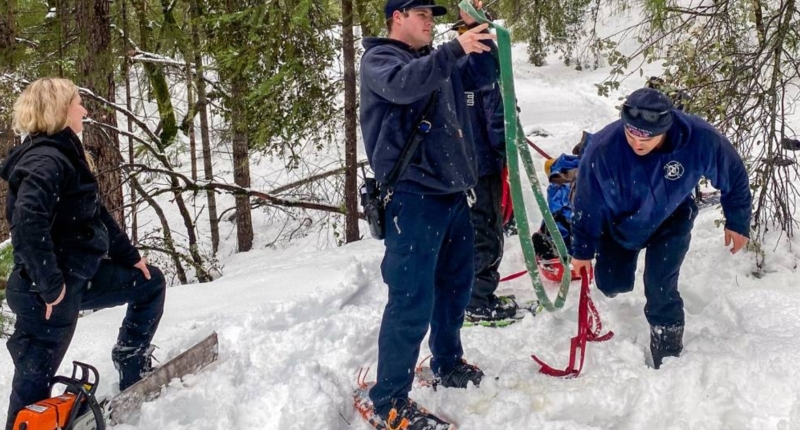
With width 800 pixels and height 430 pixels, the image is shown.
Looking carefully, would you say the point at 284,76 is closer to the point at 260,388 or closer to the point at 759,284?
the point at 260,388

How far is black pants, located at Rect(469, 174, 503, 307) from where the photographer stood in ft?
14.2

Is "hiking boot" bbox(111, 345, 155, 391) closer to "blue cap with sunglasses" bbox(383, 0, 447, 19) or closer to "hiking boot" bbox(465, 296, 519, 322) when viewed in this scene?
"hiking boot" bbox(465, 296, 519, 322)

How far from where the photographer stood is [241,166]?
9961 mm

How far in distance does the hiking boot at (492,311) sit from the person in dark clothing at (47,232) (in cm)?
233

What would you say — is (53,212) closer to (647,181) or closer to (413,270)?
(413,270)

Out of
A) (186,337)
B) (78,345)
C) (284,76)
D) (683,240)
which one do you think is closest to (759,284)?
(683,240)

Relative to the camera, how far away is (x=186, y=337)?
4.04m

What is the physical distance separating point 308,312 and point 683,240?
2.46m

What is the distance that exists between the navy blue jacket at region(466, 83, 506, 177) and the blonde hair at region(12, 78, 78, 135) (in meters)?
2.38

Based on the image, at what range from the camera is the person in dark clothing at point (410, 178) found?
2836mm

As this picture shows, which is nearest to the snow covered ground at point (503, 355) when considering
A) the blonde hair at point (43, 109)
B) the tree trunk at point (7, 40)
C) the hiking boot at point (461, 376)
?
the hiking boot at point (461, 376)

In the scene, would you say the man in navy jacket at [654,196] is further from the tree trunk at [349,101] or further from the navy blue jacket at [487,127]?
the tree trunk at [349,101]

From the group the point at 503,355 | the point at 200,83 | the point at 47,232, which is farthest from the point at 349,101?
the point at 47,232

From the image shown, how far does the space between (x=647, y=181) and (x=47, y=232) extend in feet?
9.35
